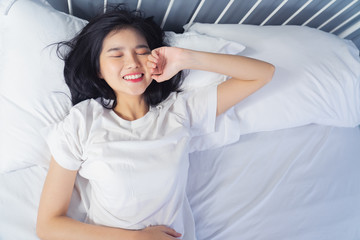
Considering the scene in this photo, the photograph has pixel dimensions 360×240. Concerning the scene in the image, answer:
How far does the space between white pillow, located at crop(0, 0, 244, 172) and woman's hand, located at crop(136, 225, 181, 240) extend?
1.40 feet

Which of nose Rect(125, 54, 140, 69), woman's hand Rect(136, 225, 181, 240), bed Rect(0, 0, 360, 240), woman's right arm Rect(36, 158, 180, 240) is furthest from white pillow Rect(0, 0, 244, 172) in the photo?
woman's hand Rect(136, 225, 181, 240)

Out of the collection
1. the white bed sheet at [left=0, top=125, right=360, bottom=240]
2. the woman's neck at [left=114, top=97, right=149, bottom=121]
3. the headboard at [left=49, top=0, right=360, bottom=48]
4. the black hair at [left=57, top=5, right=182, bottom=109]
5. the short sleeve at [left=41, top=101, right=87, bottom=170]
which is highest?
the headboard at [left=49, top=0, right=360, bottom=48]

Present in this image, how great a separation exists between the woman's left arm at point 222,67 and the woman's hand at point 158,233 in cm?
44

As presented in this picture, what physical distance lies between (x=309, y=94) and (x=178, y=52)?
0.65m

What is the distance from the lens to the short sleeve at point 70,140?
83 cm

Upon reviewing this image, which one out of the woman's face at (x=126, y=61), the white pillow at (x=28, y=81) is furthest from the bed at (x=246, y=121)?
the woman's face at (x=126, y=61)

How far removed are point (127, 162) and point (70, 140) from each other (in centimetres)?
19

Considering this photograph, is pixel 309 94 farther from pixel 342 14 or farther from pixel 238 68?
pixel 342 14

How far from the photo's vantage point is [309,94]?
3.98 feet

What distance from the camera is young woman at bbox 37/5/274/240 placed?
0.83 meters

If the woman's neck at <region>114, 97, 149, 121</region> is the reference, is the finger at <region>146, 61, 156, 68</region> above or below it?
above

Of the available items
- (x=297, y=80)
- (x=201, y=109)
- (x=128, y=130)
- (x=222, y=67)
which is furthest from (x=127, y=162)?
(x=297, y=80)

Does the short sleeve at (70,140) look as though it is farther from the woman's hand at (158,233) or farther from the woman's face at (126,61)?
the woman's hand at (158,233)

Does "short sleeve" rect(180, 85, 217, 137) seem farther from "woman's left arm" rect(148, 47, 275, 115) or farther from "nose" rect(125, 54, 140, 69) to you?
"nose" rect(125, 54, 140, 69)
